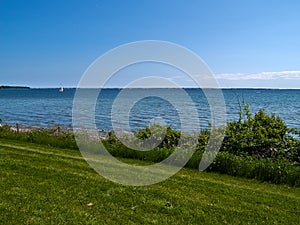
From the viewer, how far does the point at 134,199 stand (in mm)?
6297

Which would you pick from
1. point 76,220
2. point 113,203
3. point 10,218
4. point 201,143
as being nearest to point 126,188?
point 113,203

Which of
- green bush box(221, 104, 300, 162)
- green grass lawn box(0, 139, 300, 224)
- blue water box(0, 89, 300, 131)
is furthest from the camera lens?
blue water box(0, 89, 300, 131)

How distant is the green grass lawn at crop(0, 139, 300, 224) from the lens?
5.45 meters

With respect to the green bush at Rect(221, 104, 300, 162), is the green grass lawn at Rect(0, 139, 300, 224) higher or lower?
lower

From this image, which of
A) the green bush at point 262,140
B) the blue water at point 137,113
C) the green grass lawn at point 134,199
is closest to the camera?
the green grass lawn at point 134,199

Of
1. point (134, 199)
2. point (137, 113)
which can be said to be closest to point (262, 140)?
point (134, 199)

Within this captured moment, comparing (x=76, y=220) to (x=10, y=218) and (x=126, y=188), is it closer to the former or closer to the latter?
(x=10, y=218)

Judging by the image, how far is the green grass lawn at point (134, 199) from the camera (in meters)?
5.45

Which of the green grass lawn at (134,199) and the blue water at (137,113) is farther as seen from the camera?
the blue water at (137,113)

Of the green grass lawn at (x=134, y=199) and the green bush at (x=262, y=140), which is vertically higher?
the green bush at (x=262, y=140)

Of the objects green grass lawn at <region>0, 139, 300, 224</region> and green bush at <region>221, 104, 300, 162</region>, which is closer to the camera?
green grass lawn at <region>0, 139, 300, 224</region>

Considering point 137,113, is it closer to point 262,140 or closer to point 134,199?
point 262,140

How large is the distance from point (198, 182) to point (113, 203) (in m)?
2.64

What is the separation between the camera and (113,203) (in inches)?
238
